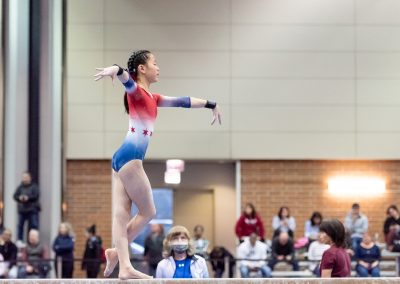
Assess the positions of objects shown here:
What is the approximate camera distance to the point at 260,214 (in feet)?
68.5

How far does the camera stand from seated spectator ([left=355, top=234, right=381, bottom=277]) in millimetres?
16375

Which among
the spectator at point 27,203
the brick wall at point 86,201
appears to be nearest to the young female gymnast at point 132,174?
the spectator at point 27,203

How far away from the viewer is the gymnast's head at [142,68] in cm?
679

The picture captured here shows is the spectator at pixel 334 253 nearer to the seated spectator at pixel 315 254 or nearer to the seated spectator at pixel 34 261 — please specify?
the seated spectator at pixel 34 261

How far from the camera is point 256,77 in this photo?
21.0 m

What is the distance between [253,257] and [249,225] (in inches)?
92.0

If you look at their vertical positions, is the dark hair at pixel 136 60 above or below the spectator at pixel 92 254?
above

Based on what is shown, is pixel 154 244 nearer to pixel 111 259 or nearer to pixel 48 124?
pixel 48 124

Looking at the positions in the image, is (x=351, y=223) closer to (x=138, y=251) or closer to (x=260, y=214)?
(x=260, y=214)

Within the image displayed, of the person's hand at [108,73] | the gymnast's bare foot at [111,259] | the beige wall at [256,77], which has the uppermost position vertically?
the beige wall at [256,77]

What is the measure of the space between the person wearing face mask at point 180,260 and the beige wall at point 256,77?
41.7 ft

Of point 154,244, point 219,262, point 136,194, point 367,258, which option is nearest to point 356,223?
point 367,258

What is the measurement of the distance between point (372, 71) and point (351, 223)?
11.8 feet

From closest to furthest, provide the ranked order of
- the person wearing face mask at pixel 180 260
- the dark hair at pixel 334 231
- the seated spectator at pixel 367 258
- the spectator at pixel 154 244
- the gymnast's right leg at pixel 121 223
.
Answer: the gymnast's right leg at pixel 121 223
the dark hair at pixel 334 231
the person wearing face mask at pixel 180 260
the seated spectator at pixel 367 258
the spectator at pixel 154 244
